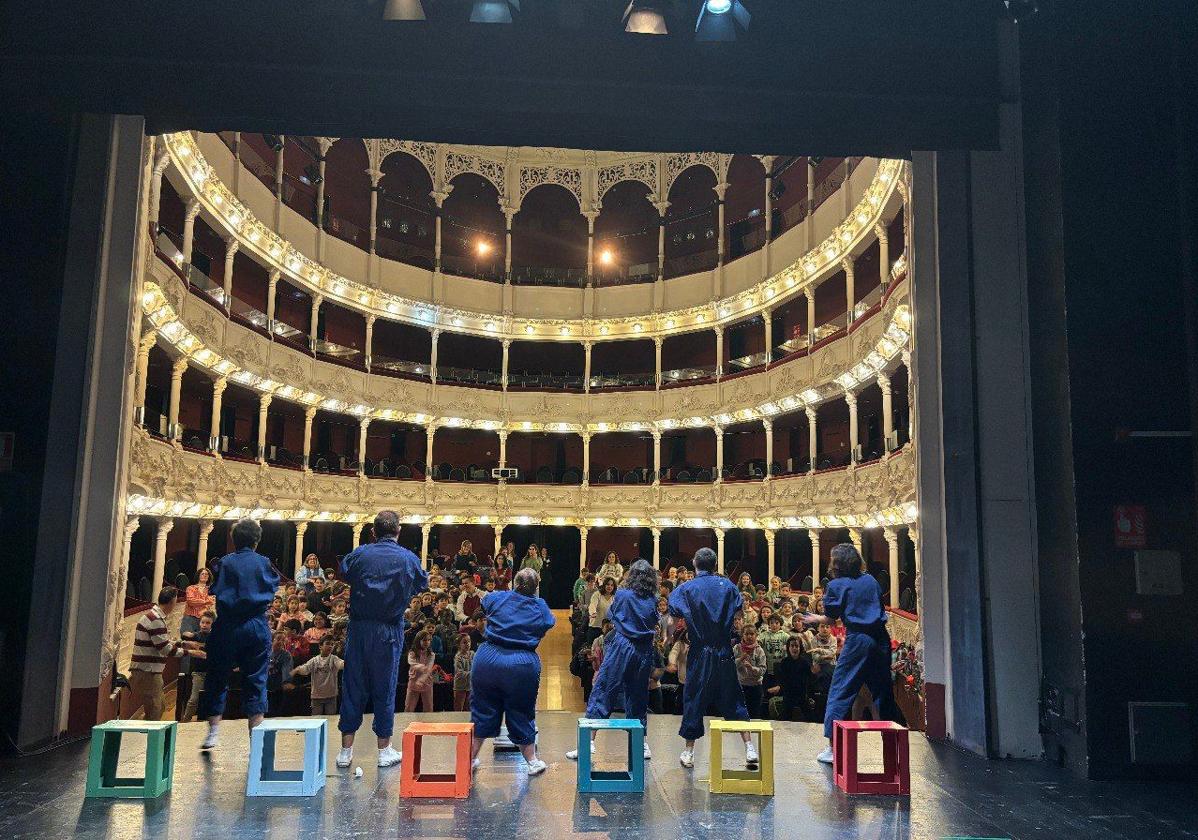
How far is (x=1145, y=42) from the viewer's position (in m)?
7.23

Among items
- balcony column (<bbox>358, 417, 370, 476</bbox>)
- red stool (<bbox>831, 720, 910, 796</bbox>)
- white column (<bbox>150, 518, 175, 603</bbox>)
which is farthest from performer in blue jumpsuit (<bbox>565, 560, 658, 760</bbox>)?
balcony column (<bbox>358, 417, 370, 476</bbox>)

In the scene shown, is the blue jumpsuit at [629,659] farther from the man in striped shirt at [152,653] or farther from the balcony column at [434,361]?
the balcony column at [434,361]

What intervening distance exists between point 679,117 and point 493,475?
928 inches

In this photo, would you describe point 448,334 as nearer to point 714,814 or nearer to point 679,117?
point 679,117

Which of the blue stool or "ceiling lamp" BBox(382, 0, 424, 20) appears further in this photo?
"ceiling lamp" BBox(382, 0, 424, 20)

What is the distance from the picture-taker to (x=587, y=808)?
5.93 meters

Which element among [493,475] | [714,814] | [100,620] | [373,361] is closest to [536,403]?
[493,475]

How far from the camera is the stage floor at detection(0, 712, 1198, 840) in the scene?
17.9ft

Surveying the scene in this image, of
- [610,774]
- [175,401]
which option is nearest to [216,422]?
[175,401]

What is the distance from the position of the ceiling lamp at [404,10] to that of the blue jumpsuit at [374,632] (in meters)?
4.25

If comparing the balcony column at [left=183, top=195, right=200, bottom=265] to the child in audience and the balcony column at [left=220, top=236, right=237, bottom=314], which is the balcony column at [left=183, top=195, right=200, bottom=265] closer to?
the balcony column at [left=220, top=236, right=237, bottom=314]

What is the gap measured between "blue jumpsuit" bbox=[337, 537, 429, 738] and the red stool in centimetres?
345

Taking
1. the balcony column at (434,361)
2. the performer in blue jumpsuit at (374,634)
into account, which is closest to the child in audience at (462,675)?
the performer in blue jumpsuit at (374,634)

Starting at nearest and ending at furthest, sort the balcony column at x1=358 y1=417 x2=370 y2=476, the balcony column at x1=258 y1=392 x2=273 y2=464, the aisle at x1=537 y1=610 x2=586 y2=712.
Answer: the aisle at x1=537 y1=610 x2=586 y2=712 < the balcony column at x1=258 y1=392 x2=273 y2=464 < the balcony column at x1=358 y1=417 x2=370 y2=476
